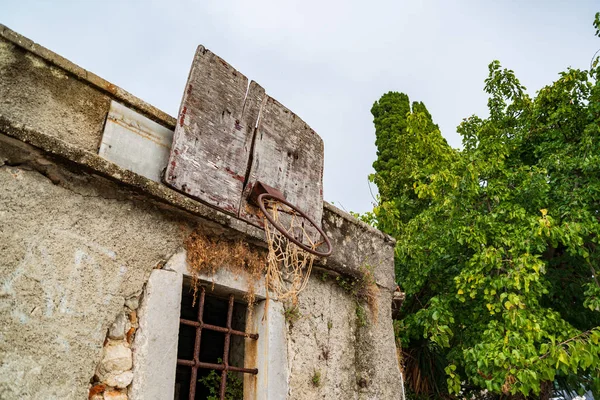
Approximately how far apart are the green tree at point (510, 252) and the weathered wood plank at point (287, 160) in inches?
82.4

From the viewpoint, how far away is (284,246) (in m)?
3.64

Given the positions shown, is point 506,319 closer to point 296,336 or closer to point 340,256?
point 340,256

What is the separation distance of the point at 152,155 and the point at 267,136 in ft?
3.33

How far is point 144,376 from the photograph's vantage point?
249 centimetres

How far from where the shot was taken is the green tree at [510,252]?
15.8ft

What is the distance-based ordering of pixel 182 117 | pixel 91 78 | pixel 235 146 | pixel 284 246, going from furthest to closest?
pixel 284 246 → pixel 235 146 → pixel 182 117 → pixel 91 78

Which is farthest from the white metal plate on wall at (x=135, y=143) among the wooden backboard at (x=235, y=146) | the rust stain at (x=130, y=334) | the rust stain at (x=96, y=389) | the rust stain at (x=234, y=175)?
the rust stain at (x=96, y=389)

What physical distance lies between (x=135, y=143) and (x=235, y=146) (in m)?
0.75

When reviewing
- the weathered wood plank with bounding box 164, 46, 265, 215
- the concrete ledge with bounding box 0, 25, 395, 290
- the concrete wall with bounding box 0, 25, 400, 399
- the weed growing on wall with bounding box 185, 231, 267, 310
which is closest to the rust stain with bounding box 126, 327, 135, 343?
the concrete wall with bounding box 0, 25, 400, 399

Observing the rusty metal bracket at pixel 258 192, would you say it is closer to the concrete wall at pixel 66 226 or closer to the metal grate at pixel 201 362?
the concrete wall at pixel 66 226

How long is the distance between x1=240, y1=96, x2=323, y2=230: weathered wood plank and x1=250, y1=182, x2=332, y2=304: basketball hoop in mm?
117

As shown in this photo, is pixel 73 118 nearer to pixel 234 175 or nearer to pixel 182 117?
pixel 182 117

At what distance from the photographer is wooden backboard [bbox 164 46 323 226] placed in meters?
3.12

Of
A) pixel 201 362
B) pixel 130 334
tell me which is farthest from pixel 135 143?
pixel 201 362
